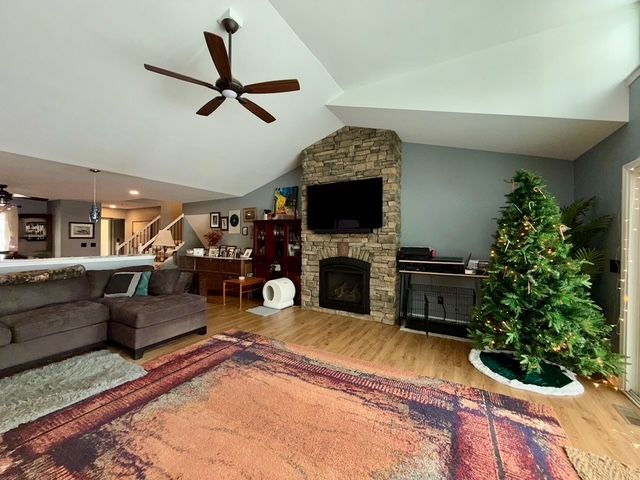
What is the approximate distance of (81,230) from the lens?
7.45m

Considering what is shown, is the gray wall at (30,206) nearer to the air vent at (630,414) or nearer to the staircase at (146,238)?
the staircase at (146,238)

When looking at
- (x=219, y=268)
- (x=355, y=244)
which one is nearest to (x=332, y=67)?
(x=355, y=244)

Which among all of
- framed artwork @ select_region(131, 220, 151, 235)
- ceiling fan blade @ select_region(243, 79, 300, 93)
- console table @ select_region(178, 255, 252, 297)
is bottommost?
console table @ select_region(178, 255, 252, 297)

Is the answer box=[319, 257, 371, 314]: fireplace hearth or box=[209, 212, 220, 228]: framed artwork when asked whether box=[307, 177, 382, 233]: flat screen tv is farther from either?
box=[209, 212, 220, 228]: framed artwork

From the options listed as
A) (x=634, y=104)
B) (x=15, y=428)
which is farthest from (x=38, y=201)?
(x=634, y=104)

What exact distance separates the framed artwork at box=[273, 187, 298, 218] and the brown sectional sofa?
102 inches

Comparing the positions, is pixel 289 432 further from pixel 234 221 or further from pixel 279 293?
pixel 234 221

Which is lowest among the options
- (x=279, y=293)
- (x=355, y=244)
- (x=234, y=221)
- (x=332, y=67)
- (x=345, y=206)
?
(x=279, y=293)

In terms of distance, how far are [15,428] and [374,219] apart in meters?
4.12

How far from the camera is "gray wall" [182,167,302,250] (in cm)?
567

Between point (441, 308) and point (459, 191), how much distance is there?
6.05ft

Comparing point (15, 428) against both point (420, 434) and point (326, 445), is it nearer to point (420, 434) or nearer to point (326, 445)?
point (326, 445)

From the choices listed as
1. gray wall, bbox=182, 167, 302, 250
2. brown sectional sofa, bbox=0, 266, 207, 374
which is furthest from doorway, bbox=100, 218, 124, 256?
brown sectional sofa, bbox=0, 266, 207, 374

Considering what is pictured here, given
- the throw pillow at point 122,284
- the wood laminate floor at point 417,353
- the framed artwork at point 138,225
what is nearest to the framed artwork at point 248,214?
the wood laminate floor at point 417,353
